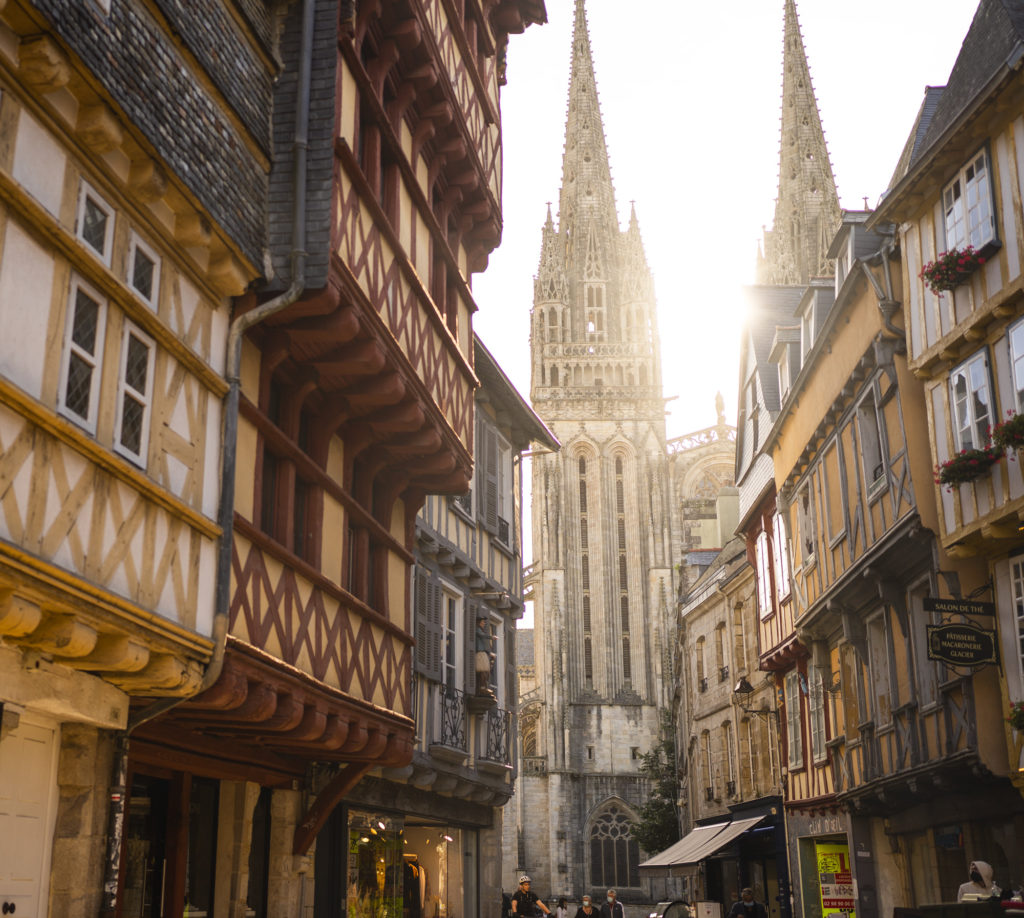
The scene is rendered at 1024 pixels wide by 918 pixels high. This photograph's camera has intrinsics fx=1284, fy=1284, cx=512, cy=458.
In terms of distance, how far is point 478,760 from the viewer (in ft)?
57.9

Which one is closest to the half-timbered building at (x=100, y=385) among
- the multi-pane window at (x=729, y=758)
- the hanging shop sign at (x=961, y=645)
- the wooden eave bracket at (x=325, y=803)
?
the wooden eave bracket at (x=325, y=803)

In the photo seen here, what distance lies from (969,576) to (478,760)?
7.95m

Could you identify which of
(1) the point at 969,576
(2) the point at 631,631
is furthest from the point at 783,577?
(2) the point at 631,631

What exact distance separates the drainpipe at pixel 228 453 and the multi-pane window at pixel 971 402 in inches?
248

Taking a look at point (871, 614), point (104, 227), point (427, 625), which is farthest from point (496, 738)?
point (104, 227)

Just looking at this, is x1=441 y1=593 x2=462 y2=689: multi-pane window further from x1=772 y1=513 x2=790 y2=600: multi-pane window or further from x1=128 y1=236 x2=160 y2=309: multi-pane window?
x1=128 y1=236 x2=160 y2=309: multi-pane window

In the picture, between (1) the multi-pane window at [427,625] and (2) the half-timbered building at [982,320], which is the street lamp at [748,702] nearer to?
(1) the multi-pane window at [427,625]

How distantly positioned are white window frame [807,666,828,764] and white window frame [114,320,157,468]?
12.3m

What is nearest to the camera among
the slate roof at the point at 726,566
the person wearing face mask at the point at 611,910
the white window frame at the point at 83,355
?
the white window frame at the point at 83,355

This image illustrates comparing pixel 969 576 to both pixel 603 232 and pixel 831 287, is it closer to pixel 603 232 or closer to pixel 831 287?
→ pixel 831 287

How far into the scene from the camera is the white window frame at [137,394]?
7.33 meters

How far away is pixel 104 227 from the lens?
7398mm

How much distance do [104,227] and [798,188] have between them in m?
69.0

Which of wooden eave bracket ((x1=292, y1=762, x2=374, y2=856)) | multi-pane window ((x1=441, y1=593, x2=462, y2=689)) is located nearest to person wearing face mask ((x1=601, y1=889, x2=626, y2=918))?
Answer: multi-pane window ((x1=441, y1=593, x2=462, y2=689))
